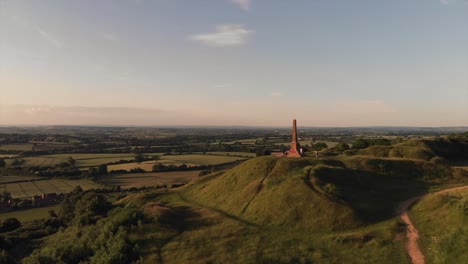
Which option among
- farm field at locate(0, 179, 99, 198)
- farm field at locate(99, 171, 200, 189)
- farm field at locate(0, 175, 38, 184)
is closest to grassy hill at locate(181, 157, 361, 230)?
farm field at locate(99, 171, 200, 189)

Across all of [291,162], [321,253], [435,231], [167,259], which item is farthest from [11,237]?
[435,231]

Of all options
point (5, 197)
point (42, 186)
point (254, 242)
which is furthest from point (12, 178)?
point (254, 242)

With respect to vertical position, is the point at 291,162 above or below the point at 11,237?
above

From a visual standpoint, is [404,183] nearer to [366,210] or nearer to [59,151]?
[366,210]

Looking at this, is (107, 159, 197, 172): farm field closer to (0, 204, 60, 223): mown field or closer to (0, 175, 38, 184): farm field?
(0, 175, 38, 184): farm field

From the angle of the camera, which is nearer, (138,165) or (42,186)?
(42,186)

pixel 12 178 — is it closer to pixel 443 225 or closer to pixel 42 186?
pixel 42 186
